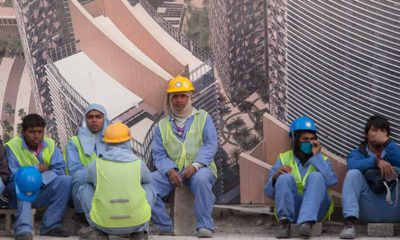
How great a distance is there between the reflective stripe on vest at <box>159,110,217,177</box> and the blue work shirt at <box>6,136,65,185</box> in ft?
2.88

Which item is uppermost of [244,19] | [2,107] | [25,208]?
[244,19]

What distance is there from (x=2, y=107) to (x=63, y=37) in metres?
0.82

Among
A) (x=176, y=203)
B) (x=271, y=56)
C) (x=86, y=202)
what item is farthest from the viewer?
(x=271, y=56)

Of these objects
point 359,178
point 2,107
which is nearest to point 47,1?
point 2,107

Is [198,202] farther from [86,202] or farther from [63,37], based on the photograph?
[63,37]

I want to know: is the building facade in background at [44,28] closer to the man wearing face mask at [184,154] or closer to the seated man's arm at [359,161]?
the man wearing face mask at [184,154]

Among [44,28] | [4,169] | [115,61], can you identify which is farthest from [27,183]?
[44,28]

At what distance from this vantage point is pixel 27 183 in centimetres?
889

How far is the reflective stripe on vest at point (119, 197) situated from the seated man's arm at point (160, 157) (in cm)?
80

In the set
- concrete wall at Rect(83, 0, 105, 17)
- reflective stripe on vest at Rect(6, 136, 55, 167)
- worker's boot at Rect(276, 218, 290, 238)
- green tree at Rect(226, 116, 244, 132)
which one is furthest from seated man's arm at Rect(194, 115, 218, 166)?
concrete wall at Rect(83, 0, 105, 17)

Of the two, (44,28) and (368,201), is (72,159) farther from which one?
(368,201)

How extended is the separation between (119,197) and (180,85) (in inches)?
55.1

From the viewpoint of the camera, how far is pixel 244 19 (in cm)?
1005

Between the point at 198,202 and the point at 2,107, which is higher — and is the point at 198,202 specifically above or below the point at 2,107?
below
